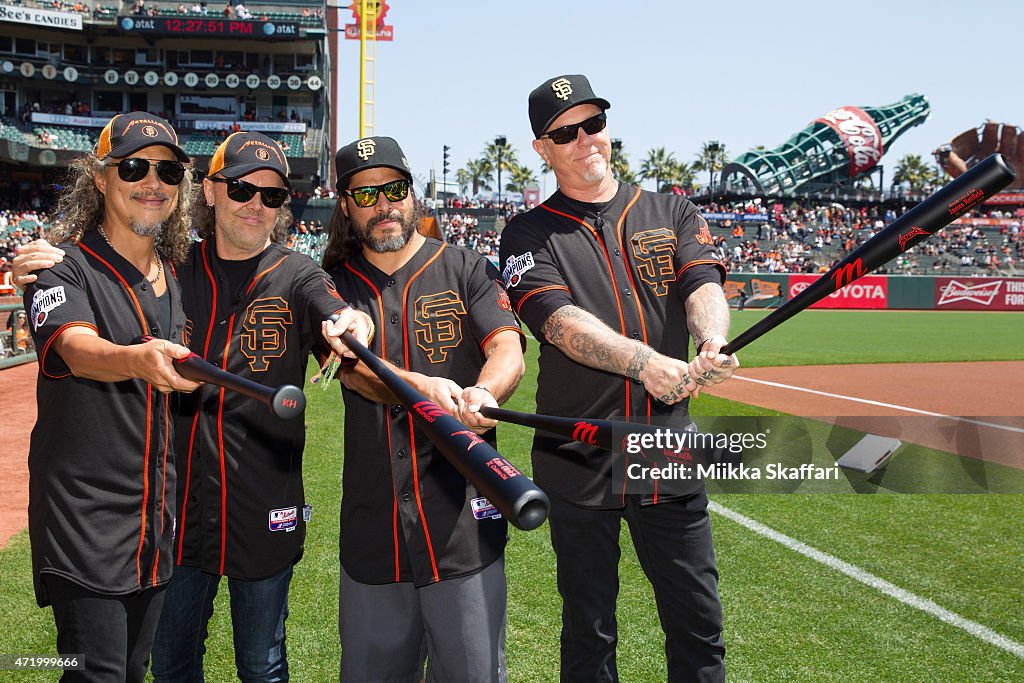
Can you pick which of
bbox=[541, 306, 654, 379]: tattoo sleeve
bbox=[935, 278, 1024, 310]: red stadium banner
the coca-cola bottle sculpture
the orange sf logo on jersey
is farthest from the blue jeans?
the coca-cola bottle sculpture

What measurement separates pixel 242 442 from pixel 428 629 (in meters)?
1.01

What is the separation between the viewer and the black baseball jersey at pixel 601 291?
3.37 m

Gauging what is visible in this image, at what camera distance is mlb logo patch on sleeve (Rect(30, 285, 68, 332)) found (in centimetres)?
262

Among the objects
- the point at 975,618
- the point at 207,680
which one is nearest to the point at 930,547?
the point at 975,618

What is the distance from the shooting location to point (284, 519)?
10.6 feet

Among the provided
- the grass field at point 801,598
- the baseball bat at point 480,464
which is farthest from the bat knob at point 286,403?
the grass field at point 801,598

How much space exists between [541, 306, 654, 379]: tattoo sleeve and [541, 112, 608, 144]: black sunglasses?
29.2 inches

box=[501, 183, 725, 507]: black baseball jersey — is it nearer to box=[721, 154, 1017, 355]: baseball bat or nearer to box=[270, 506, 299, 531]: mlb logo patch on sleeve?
box=[721, 154, 1017, 355]: baseball bat

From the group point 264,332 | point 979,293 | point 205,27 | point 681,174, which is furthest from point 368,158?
point 681,174

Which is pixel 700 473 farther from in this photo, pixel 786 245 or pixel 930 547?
pixel 786 245

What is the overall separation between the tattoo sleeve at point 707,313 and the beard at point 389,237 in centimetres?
117

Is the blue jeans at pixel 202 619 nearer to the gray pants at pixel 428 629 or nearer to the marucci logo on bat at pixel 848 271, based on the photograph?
the gray pants at pixel 428 629

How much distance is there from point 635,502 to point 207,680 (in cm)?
255

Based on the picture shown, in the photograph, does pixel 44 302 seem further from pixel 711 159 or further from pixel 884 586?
pixel 711 159
